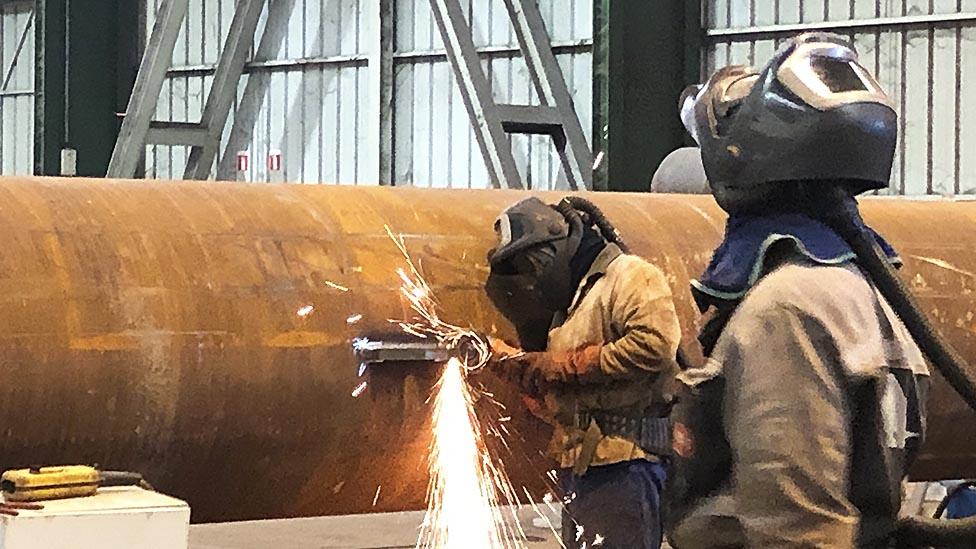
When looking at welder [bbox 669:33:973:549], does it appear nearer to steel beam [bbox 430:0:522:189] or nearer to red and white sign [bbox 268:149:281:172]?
steel beam [bbox 430:0:522:189]

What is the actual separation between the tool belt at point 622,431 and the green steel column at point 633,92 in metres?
5.15

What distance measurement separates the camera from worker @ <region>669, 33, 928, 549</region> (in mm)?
2166

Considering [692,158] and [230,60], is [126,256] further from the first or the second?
[230,60]

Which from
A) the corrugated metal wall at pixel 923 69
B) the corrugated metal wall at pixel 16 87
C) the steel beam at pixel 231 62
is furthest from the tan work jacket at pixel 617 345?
the corrugated metal wall at pixel 16 87

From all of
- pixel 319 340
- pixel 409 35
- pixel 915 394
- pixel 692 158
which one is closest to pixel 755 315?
pixel 915 394

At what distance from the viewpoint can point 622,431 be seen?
372cm

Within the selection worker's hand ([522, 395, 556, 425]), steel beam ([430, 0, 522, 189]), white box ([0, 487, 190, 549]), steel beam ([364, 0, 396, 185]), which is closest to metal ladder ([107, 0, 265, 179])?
steel beam ([364, 0, 396, 185])

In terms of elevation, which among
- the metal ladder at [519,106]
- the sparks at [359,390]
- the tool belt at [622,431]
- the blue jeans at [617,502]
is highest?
the metal ladder at [519,106]

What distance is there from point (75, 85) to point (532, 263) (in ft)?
26.6

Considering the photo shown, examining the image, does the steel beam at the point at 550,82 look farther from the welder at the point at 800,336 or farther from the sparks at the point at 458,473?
the welder at the point at 800,336

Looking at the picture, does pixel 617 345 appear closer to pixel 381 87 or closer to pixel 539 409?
pixel 539 409

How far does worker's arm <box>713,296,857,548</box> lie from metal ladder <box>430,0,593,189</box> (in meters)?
6.65

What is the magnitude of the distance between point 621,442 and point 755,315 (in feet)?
5.00

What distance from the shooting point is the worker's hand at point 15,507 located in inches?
91.0
